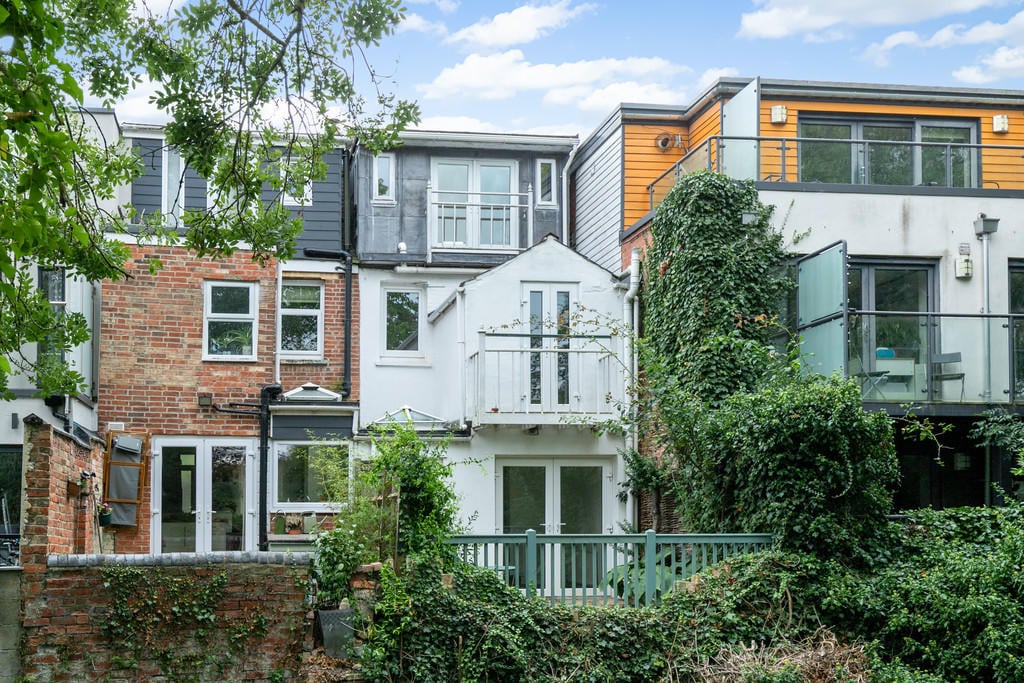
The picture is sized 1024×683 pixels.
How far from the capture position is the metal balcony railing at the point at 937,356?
16.6 m

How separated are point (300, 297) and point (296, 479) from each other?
10.8 feet

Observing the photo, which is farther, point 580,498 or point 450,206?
point 450,206

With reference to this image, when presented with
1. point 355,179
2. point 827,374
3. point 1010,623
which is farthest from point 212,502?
point 1010,623

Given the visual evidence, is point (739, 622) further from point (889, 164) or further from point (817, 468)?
point (889, 164)

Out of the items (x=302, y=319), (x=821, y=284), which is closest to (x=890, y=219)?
(x=821, y=284)

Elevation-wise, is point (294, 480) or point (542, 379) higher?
point (542, 379)

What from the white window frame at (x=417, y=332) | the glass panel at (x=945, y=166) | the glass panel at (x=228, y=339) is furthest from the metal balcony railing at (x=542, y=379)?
the glass panel at (x=945, y=166)

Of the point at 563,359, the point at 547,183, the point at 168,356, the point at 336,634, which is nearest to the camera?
the point at 336,634

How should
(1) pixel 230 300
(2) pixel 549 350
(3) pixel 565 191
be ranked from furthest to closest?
1. (3) pixel 565 191
2. (1) pixel 230 300
3. (2) pixel 549 350

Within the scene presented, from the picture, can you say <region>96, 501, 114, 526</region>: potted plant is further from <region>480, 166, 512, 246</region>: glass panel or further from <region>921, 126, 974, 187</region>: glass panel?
<region>921, 126, 974, 187</region>: glass panel

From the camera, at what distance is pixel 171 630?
1127 centimetres

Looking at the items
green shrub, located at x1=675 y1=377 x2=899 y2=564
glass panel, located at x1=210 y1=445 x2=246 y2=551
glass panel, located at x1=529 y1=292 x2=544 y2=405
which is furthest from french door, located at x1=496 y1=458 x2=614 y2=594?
green shrub, located at x1=675 y1=377 x2=899 y2=564

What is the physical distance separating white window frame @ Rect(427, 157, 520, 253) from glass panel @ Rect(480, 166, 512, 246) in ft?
0.14

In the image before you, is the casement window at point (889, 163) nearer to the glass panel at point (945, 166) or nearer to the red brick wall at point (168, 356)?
the glass panel at point (945, 166)
